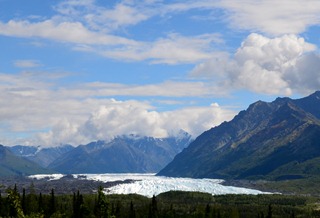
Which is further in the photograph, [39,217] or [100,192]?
[100,192]

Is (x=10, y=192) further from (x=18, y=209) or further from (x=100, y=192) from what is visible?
(x=100, y=192)

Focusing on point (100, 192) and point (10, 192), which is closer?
point (10, 192)

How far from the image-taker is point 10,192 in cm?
8350

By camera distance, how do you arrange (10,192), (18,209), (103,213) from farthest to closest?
(103,213)
(10,192)
(18,209)

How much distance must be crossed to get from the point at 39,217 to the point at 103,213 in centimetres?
2028

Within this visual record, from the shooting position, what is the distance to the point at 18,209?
7156cm

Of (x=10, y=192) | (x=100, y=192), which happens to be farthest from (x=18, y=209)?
(x=100, y=192)

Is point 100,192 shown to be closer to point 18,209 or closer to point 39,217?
point 39,217

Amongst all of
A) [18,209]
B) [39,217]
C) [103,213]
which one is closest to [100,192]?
[103,213]

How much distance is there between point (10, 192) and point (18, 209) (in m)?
12.8

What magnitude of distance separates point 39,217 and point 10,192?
747 cm

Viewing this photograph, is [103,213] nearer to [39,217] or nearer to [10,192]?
[39,217]

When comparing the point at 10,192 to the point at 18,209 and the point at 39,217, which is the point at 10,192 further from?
the point at 18,209

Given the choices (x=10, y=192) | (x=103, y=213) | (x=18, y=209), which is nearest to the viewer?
(x=18, y=209)
